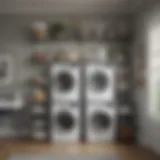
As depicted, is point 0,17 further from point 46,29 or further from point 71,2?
point 71,2

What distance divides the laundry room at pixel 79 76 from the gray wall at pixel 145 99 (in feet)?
0.05

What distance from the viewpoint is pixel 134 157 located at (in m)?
4.02

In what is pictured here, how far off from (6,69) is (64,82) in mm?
1116

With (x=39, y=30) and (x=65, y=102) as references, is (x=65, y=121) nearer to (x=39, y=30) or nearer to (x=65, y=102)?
(x=65, y=102)

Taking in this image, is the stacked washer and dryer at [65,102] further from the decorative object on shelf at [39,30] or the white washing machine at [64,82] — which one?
the decorative object on shelf at [39,30]

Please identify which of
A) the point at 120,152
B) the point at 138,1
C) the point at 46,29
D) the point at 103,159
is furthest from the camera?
the point at 46,29

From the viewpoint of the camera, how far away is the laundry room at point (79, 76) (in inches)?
196

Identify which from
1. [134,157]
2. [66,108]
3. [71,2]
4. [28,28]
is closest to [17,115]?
[66,108]

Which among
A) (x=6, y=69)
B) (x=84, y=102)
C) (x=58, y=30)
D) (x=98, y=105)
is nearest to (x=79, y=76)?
(x=84, y=102)

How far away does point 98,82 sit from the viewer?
5.32 metres

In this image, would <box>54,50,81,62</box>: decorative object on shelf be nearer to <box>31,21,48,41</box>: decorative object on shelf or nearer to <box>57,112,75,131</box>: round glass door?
<box>31,21,48,41</box>: decorative object on shelf

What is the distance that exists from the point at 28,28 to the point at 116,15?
148 centimetres

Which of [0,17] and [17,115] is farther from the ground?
[0,17]

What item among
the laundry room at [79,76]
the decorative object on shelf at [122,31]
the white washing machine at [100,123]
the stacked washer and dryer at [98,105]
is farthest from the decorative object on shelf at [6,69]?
the decorative object on shelf at [122,31]
